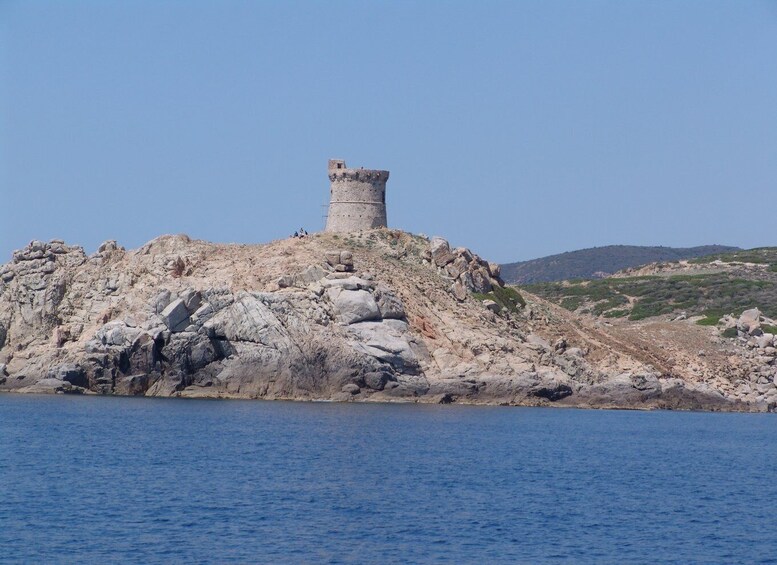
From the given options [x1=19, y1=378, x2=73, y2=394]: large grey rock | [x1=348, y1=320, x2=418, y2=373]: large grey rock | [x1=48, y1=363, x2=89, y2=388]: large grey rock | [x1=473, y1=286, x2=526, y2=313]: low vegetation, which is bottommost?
[x1=19, y1=378, x2=73, y2=394]: large grey rock

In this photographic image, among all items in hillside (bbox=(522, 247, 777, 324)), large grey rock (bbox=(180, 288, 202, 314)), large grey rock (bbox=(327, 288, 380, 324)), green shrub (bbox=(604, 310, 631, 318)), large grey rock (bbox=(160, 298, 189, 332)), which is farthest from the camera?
green shrub (bbox=(604, 310, 631, 318))

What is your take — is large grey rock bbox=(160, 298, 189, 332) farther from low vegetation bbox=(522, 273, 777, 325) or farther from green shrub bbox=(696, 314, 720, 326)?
low vegetation bbox=(522, 273, 777, 325)

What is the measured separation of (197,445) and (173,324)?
69.9 ft

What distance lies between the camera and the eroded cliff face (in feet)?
246

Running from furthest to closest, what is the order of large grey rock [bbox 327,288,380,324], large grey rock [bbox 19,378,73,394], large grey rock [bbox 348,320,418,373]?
large grey rock [bbox 19,378,73,394] < large grey rock [bbox 327,288,380,324] < large grey rock [bbox 348,320,418,373]

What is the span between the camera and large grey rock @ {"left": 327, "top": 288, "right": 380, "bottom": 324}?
76.5 metres

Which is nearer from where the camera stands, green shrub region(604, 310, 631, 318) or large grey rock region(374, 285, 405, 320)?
large grey rock region(374, 285, 405, 320)

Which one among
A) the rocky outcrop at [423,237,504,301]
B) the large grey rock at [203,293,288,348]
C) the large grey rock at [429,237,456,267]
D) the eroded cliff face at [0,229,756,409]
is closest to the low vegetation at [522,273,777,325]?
the rocky outcrop at [423,237,504,301]

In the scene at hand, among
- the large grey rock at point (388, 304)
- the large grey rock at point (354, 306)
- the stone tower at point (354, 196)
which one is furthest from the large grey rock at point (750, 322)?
the large grey rock at point (354, 306)

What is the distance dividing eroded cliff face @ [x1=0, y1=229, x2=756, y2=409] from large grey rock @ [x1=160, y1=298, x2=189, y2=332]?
0.28 ft

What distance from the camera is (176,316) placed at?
75.8 m

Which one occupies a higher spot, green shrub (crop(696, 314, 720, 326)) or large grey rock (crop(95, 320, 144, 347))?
green shrub (crop(696, 314, 720, 326))

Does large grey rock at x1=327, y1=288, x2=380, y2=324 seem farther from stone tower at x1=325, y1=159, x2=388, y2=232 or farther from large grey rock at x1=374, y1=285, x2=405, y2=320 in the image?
stone tower at x1=325, y1=159, x2=388, y2=232

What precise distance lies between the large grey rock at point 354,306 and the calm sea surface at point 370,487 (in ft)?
20.0
